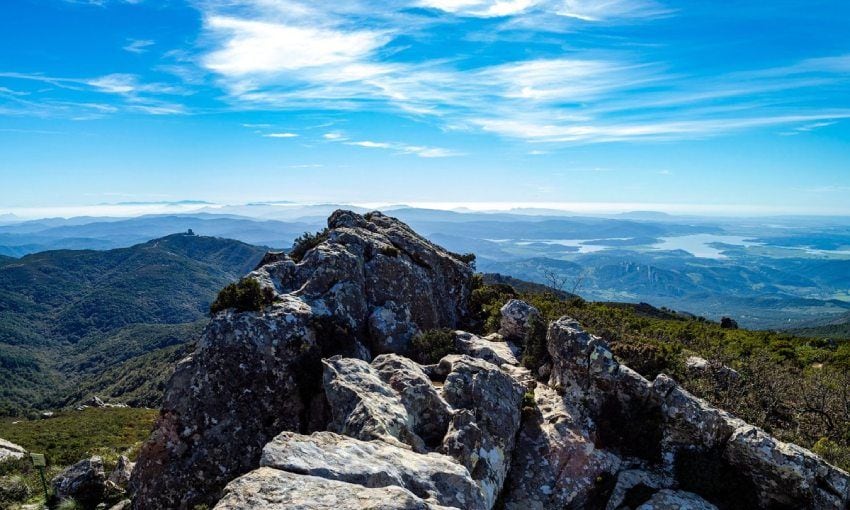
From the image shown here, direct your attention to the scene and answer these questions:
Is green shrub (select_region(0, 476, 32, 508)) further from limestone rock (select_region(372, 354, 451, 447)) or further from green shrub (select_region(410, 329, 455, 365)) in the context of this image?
green shrub (select_region(410, 329, 455, 365))

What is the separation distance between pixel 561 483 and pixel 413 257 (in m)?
15.0

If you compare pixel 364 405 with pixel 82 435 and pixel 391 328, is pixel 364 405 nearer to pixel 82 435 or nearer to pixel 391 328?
pixel 391 328

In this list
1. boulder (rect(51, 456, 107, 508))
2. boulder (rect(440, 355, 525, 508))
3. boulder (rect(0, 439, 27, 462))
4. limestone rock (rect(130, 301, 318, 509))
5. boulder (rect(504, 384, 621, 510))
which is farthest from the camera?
boulder (rect(0, 439, 27, 462))

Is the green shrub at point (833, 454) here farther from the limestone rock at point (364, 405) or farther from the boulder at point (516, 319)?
the limestone rock at point (364, 405)

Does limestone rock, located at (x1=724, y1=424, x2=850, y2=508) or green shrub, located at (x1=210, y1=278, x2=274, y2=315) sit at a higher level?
green shrub, located at (x1=210, y1=278, x2=274, y2=315)

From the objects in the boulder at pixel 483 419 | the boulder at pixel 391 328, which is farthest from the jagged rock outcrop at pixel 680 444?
the boulder at pixel 391 328

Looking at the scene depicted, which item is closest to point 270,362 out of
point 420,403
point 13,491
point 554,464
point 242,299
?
point 242,299

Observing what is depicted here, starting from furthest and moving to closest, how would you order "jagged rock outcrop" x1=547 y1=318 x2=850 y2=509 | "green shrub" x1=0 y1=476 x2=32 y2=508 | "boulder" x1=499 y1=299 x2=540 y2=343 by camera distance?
"boulder" x1=499 y1=299 x2=540 y2=343 < "green shrub" x1=0 y1=476 x2=32 y2=508 < "jagged rock outcrop" x1=547 y1=318 x2=850 y2=509

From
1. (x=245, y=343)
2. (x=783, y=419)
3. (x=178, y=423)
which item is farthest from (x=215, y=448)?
(x=783, y=419)

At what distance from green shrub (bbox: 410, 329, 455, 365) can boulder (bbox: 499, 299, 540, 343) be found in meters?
4.32

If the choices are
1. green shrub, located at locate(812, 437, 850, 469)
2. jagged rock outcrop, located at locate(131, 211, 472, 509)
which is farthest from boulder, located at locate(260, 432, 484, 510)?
green shrub, located at locate(812, 437, 850, 469)

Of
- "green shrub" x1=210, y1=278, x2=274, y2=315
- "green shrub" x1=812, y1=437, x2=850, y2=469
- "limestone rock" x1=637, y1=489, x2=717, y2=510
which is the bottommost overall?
"limestone rock" x1=637, y1=489, x2=717, y2=510

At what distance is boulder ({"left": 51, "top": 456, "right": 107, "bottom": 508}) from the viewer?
1919cm

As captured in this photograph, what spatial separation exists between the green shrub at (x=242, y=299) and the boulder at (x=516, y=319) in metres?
12.8
